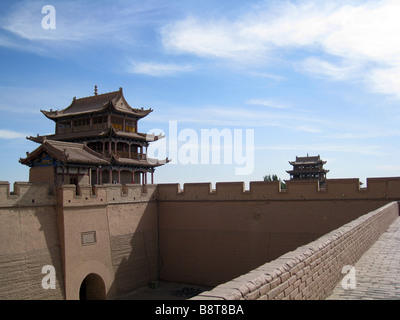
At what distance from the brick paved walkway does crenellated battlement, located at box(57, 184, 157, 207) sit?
10632 millimetres

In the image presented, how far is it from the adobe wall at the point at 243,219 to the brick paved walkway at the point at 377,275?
17.9 feet

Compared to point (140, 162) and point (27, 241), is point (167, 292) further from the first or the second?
point (140, 162)

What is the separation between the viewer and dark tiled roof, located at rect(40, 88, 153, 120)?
1033 inches

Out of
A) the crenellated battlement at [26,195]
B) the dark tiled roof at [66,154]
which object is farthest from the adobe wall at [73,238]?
the dark tiled roof at [66,154]

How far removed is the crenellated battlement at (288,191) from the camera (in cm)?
1474

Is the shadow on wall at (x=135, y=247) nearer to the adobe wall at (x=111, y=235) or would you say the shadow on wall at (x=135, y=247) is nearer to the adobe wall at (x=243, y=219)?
the adobe wall at (x=111, y=235)

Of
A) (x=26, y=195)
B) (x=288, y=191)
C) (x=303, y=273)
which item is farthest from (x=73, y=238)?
(x=303, y=273)

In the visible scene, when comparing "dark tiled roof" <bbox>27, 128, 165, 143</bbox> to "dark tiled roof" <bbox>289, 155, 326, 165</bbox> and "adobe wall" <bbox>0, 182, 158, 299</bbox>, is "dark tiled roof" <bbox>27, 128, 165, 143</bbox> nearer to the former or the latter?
"adobe wall" <bbox>0, 182, 158, 299</bbox>

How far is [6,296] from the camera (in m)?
12.1

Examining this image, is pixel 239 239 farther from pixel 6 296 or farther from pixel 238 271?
pixel 6 296

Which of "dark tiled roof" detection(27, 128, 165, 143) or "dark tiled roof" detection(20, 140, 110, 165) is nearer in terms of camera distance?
"dark tiled roof" detection(20, 140, 110, 165)

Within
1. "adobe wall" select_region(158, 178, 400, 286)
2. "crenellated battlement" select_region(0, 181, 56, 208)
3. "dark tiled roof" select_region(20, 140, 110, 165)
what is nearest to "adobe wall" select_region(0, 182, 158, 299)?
"crenellated battlement" select_region(0, 181, 56, 208)

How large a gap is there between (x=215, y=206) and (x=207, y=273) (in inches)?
122
